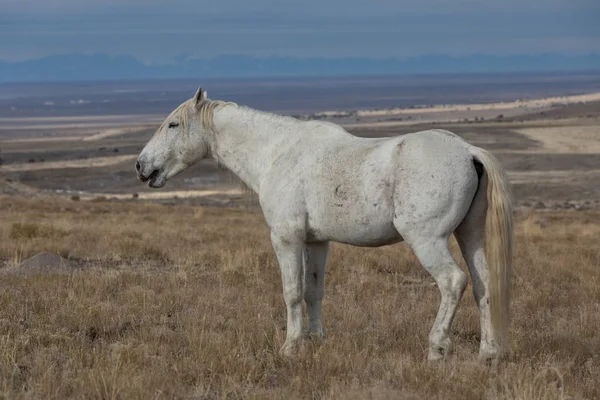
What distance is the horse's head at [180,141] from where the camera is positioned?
7809 millimetres

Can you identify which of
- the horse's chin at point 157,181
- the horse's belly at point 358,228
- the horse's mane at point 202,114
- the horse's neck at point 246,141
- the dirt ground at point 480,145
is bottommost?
the dirt ground at point 480,145

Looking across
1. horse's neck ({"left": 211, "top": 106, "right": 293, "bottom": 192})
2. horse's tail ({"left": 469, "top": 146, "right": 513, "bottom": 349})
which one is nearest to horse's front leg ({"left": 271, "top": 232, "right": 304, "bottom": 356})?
horse's neck ({"left": 211, "top": 106, "right": 293, "bottom": 192})

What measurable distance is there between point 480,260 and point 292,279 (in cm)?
147

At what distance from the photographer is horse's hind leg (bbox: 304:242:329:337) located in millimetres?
7434

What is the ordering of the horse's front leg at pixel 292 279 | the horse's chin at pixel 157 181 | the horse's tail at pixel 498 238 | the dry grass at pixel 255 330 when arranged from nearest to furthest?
1. the dry grass at pixel 255 330
2. the horse's tail at pixel 498 238
3. the horse's front leg at pixel 292 279
4. the horse's chin at pixel 157 181

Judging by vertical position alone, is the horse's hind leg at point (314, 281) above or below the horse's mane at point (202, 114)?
below

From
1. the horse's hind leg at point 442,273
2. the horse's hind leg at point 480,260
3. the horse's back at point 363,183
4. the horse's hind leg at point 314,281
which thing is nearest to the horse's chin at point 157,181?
the horse's back at point 363,183

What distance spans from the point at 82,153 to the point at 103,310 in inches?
2570

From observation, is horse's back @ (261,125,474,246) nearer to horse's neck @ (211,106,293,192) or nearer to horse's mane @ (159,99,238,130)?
horse's neck @ (211,106,293,192)

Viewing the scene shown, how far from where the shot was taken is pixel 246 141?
7.67 metres

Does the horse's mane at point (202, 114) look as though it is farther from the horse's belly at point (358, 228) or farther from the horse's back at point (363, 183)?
the horse's belly at point (358, 228)

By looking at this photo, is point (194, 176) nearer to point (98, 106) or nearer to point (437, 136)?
point (437, 136)

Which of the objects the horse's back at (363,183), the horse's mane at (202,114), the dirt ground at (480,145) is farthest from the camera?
the dirt ground at (480,145)

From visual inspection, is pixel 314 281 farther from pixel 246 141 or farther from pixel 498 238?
pixel 498 238
